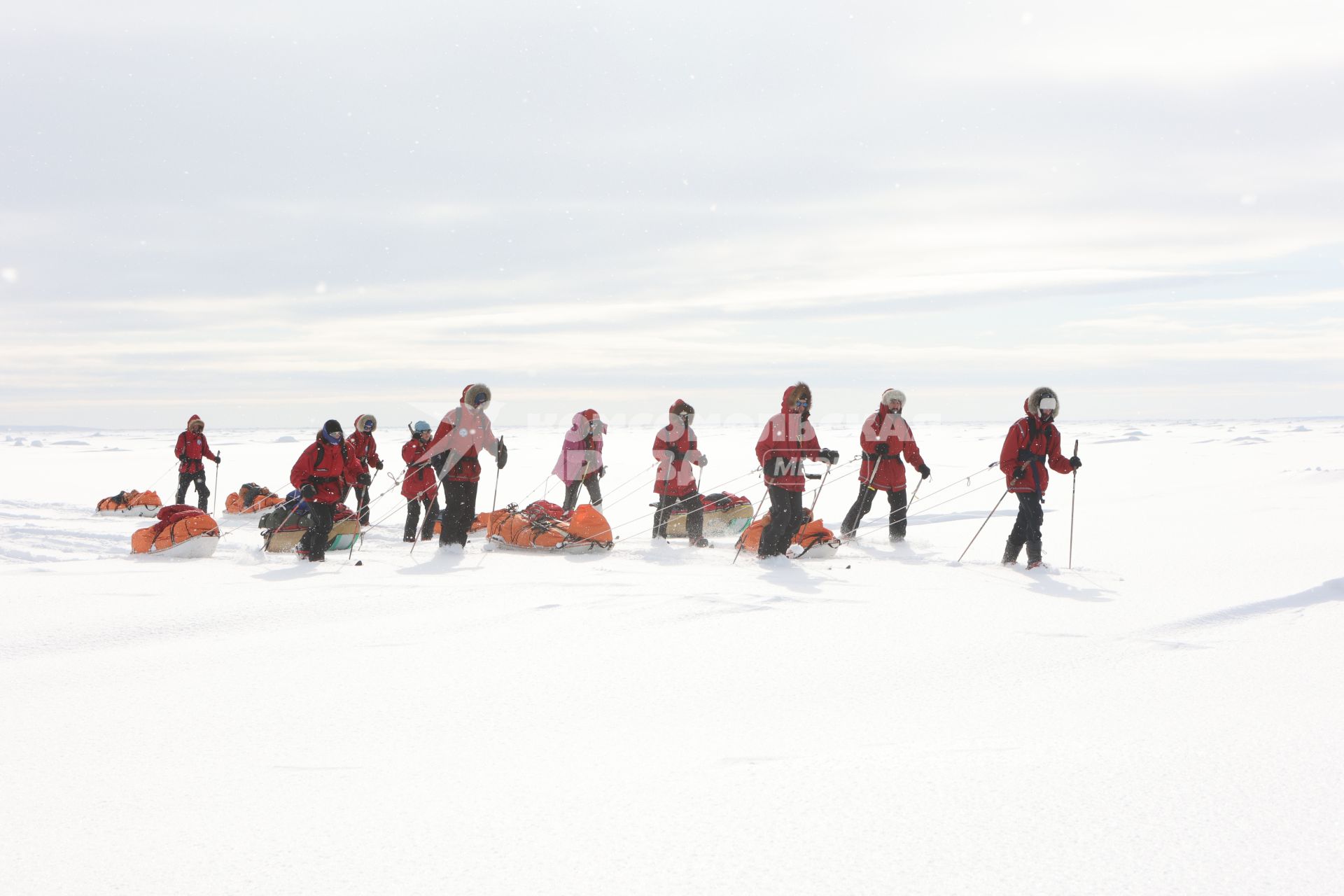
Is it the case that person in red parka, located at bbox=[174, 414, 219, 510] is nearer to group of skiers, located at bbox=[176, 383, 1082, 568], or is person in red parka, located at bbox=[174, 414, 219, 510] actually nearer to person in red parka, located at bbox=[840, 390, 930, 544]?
group of skiers, located at bbox=[176, 383, 1082, 568]

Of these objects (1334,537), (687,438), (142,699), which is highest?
(687,438)

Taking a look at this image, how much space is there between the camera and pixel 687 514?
10266 millimetres

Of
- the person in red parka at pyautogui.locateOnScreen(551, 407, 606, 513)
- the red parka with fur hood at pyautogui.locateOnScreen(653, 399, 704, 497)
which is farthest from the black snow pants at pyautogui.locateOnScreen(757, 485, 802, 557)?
the person in red parka at pyautogui.locateOnScreen(551, 407, 606, 513)

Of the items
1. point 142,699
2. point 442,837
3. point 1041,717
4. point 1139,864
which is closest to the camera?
point 1139,864

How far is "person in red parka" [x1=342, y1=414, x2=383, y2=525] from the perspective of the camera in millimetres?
10836

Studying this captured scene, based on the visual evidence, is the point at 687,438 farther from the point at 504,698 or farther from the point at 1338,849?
the point at 1338,849

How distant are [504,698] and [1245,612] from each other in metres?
4.82

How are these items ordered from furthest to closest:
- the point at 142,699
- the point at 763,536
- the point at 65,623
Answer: the point at 763,536 < the point at 65,623 < the point at 142,699

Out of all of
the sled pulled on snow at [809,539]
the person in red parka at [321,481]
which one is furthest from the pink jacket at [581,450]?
the person in red parka at [321,481]

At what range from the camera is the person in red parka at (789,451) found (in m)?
8.16

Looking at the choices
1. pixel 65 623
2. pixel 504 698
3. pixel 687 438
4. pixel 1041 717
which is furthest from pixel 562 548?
pixel 1041 717

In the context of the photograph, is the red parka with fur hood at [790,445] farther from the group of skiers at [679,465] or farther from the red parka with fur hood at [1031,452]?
the red parka with fur hood at [1031,452]

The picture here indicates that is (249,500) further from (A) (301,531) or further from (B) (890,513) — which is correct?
(B) (890,513)

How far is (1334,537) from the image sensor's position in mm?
9219
